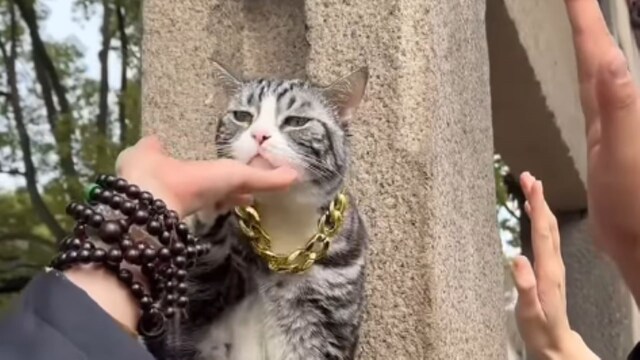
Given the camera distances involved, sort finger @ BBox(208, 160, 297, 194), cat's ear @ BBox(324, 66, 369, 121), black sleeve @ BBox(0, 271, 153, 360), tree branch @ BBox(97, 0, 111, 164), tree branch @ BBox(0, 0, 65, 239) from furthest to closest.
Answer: tree branch @ BBox(97, 0, 111, 164) → tree branch @ BBox(0, 0, 65, 239) → cat's ear @ BBox(324, 66, 369, 121) → finger @ BBox(208, 160, 297, 194) → black sleeve @ BBox(0, 271, 153, 360)

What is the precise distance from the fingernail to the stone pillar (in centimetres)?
47

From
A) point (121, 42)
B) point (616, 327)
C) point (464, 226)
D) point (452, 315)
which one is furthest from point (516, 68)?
point (121, 42)

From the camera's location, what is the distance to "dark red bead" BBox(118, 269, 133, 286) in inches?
25.9

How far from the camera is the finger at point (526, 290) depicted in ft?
3.22

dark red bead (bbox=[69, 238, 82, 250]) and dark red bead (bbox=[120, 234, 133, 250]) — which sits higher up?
dark red bead (bbox=[69, 238, 82, 250])

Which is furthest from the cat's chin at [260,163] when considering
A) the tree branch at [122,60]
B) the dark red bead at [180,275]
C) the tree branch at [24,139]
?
the tree branch at [122,60]

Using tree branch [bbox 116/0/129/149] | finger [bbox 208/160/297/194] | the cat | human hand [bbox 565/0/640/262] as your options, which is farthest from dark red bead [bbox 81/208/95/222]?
tree branch [bbox 116/0/129/149]

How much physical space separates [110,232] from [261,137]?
0.30 meters

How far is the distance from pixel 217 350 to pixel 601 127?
1.39 ft

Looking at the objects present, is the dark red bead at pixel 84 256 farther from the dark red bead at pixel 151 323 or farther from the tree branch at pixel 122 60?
the tree branch at pixel 122 60

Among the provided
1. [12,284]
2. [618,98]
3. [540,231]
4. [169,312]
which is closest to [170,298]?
[169,312]

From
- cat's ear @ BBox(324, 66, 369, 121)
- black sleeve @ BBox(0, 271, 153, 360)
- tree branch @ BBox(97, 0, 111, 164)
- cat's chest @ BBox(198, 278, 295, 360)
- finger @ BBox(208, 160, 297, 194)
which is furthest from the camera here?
tree branch @ BBox(97, 0, 111, 164)

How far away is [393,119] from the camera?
1126 mm

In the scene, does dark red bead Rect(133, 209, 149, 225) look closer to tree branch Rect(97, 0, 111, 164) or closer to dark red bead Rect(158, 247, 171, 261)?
dark red bead Rect(158, 247, 171, 261)
